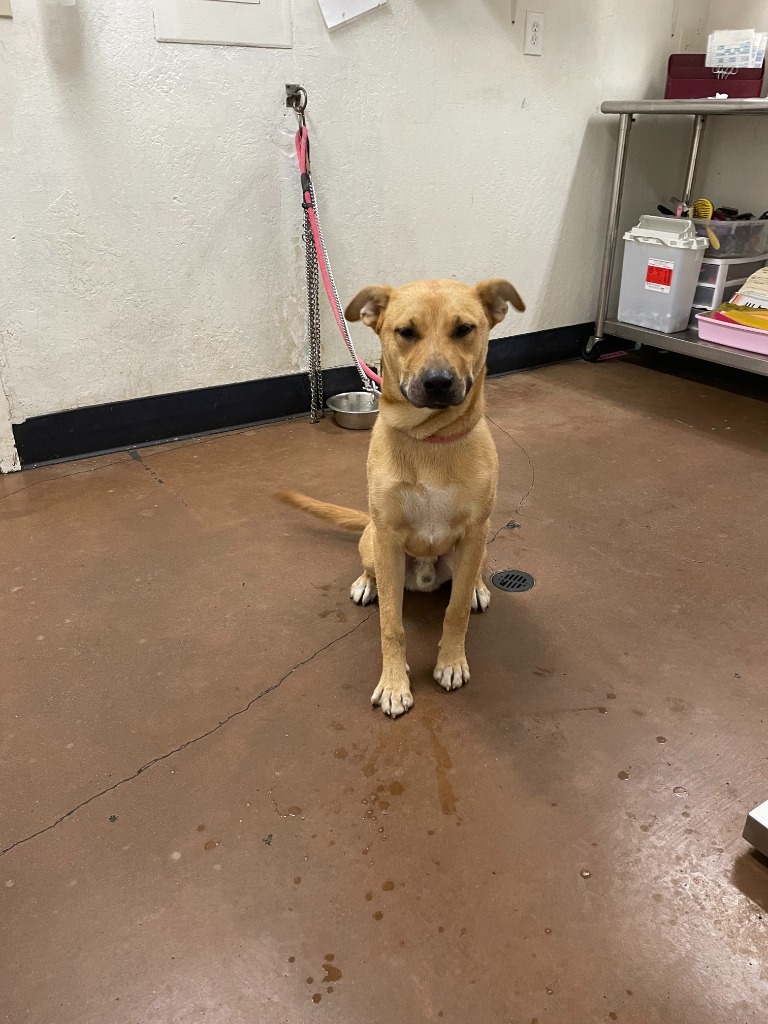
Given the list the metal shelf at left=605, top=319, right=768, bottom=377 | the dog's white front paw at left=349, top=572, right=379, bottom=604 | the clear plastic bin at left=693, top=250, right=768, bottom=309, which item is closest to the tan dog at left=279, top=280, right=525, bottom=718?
the dog's white front paw at left=349, top=572, right=379, bottom=604

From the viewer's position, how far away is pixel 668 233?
11.7 ft

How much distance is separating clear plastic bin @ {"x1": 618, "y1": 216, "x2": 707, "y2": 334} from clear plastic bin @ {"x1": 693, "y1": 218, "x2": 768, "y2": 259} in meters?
0.08

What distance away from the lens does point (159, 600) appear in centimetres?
203

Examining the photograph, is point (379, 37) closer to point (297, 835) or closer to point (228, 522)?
point (228, 522)

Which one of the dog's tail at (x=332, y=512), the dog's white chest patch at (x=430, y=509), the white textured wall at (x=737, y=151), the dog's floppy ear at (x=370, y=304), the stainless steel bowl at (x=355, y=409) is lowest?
the stainless steel bowl at (x=355, y=409)

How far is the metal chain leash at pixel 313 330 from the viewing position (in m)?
3.06

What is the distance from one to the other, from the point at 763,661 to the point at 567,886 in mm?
879

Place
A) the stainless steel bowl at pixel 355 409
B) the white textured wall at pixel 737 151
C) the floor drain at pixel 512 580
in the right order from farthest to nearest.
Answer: the white textured wall at pixel 737 151 → the stainless steel bowl at pixel 355 409 → the floor drain at pixel 512 580

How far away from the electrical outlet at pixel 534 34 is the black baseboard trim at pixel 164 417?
1.76 m

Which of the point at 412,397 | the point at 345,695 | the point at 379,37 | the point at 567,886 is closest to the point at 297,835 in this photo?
the point at 345,695

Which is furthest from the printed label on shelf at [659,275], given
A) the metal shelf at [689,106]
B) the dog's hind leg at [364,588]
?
the dog's hind leg at [364,588]

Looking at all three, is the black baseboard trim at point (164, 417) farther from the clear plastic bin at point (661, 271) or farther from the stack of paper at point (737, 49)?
the stack of paper at point (737, 49)

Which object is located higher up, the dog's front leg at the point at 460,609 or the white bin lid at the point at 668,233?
the white bin lid at the point at 668,233

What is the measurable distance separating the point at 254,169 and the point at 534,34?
1615 mm
